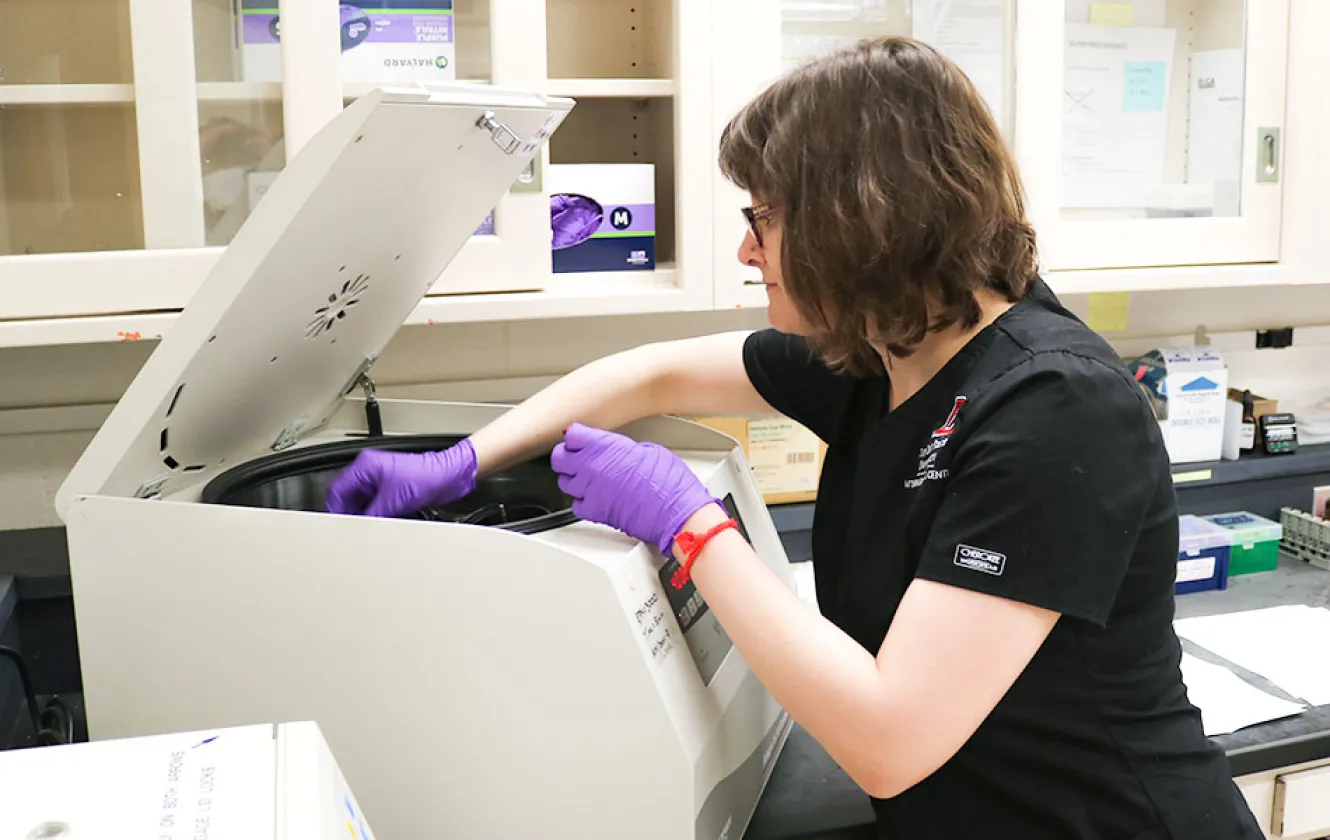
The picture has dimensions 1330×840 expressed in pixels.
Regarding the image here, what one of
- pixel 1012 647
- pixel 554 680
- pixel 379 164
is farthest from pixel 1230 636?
pixel 379 164

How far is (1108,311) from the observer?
7.25ft

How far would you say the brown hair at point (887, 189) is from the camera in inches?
38.6

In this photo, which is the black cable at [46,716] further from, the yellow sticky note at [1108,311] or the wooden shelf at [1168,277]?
the yellow sticky note at [1108,311]

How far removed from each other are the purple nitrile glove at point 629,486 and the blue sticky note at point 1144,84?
47.9 inches

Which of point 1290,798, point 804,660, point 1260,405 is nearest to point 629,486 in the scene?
point 804,660

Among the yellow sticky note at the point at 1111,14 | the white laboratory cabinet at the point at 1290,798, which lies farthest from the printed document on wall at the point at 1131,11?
the white laboratory cabinet at the point at 1290,798

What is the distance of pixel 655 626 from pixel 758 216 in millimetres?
393

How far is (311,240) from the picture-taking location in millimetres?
988

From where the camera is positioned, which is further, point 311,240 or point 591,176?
point 591,176

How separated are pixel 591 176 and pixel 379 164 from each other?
66cm

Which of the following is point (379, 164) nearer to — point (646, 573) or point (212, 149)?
point (646, 573)

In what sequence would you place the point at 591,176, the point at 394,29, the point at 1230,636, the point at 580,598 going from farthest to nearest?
the point at 1230,636 < the point at 591,176 < the point at 394,29 < the point at 580,598

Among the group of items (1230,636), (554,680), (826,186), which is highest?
(826,186)

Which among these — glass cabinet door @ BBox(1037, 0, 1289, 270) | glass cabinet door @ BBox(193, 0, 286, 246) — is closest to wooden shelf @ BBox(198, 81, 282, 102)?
glass cabinet door @ BBox(193, 0, 286, 246)
